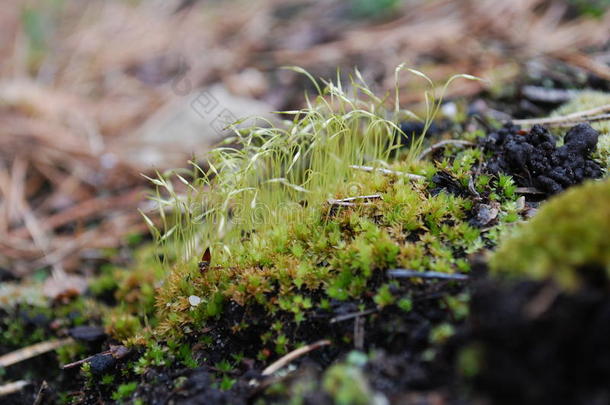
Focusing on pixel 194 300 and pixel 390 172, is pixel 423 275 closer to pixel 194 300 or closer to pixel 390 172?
pixel 390 172

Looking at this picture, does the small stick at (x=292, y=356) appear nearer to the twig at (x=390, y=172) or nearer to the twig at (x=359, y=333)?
the twig at (x=359, y=333)

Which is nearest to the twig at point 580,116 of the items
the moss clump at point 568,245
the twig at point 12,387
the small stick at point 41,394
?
the moss clump at point 568,245

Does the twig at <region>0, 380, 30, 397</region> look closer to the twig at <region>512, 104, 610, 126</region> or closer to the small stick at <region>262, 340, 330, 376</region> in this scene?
the small stick at <region>262, 340, 330, 376</region>

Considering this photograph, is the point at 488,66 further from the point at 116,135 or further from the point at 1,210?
the point at 1,210

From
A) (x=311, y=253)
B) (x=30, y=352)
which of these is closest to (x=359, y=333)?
(x=311, y=253)

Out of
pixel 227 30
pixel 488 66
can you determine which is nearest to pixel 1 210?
pixel 227 30

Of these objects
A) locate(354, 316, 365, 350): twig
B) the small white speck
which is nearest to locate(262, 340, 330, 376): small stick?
locate(354, 316, 365, 350): twig
